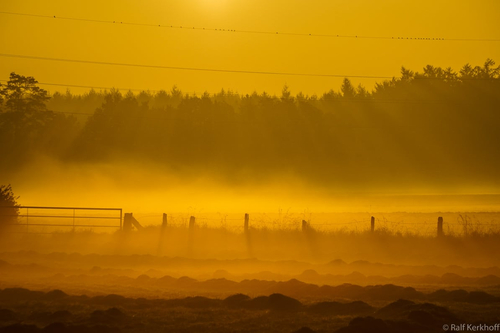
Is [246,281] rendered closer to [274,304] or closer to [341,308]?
[274,304]

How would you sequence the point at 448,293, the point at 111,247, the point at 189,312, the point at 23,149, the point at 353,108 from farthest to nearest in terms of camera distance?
the point at 353,108
the point at 23,149
the point at 111,247
the point at 448,293
the point at 189,312

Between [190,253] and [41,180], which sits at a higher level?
[41,180]

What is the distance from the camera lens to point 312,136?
93.5 meters

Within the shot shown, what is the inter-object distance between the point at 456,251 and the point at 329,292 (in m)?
13.0

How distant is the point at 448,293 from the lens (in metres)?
17.3

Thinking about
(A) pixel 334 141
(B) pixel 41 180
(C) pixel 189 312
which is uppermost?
(A) pixel 334 141

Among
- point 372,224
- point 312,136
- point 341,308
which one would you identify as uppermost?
point 312,136

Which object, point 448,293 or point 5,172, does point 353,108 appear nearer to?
point 5,172

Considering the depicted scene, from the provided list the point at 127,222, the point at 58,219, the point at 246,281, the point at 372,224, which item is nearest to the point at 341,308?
the point at 246,281

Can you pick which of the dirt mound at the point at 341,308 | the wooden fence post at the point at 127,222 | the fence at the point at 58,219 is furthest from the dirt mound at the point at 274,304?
the fence at the point at 58,219

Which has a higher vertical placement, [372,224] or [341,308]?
[372,224]

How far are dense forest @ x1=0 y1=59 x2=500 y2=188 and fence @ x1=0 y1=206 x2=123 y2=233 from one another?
3169cm

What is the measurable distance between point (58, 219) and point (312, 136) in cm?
4971

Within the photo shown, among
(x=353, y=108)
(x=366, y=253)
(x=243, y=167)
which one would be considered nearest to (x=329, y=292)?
(x=366, y=253)
